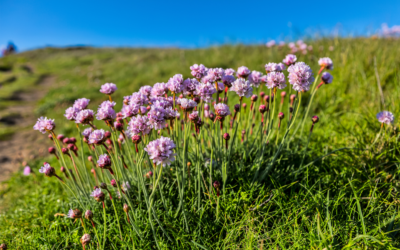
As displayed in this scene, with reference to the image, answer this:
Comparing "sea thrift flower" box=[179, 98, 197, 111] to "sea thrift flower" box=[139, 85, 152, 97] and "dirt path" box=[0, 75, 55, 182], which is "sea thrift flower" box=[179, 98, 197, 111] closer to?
"sea thrift flower" box=[139, 85, 152, 97]

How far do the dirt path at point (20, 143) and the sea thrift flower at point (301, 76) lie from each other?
4795mm

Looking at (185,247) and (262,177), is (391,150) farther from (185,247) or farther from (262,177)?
(185,247)

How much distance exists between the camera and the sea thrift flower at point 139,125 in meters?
1.57

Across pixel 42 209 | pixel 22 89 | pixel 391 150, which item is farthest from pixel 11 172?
pixel 22 89

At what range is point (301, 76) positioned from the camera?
1734 millimetres

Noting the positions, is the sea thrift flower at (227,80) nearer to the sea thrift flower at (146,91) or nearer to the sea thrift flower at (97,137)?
the sea thrift flower at (146,91)

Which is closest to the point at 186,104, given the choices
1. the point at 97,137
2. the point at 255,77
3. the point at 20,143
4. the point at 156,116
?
the point at 156,116

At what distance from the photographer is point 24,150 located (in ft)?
18.9

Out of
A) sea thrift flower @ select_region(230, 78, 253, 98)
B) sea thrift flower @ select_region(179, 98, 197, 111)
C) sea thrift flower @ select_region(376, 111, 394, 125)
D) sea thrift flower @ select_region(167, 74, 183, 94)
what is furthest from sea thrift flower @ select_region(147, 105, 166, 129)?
sea thrift flower @ select_region(376, 111, 394, 125)

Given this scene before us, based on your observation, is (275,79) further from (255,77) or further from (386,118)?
(386,118)

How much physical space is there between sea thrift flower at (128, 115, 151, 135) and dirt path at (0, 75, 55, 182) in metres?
3.89

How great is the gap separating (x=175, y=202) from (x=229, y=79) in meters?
1.27

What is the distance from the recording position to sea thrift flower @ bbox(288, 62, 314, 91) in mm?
1724

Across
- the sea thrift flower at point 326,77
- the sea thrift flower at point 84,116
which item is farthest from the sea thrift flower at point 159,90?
the sea thrift flower at point 326,77
